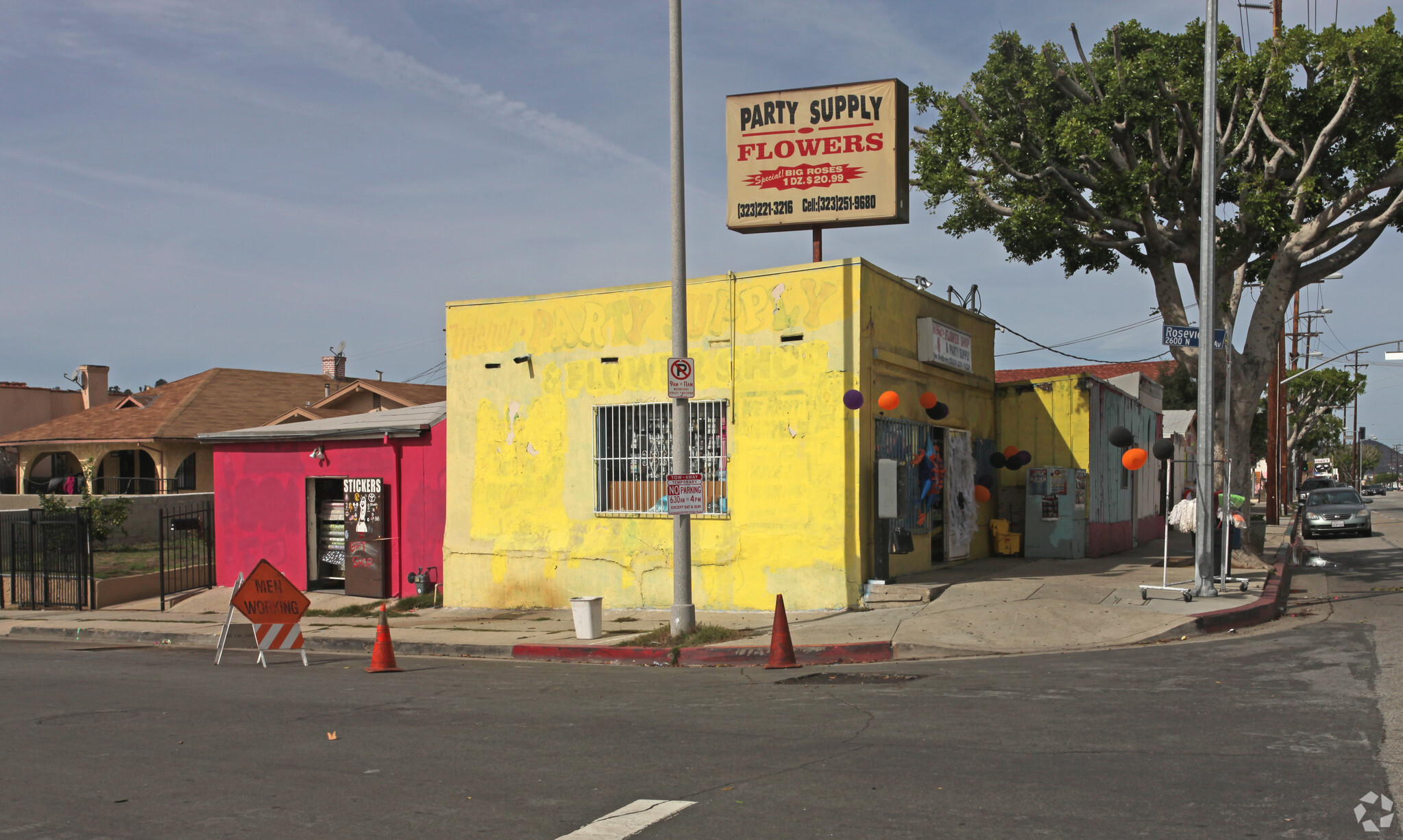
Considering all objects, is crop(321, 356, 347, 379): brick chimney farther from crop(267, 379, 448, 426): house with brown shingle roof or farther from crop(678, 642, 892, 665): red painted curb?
crop(678, 642, 892, 665): red painted curb

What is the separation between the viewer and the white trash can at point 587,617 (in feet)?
45.3

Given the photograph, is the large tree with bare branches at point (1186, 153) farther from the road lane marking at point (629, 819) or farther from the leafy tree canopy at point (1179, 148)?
the road lane marking at point (629, 819)

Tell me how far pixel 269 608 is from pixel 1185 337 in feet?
42.5

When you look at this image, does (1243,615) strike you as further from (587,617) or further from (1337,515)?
(1337,515)

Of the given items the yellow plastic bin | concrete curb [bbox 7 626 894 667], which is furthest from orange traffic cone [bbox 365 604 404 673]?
the yellow plastic bin

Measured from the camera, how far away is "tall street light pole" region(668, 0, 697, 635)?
13016 millimetres

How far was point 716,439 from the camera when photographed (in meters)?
16.2

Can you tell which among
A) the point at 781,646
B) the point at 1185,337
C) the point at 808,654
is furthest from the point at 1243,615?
the point at 781,646

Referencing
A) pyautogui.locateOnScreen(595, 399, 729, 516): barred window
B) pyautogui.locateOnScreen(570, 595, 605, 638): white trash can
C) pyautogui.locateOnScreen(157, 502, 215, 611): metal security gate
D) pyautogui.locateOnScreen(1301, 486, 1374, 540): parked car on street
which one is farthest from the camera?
pyautogui.locateOnScreen(1301, 486, 1374, 540): parked car on street

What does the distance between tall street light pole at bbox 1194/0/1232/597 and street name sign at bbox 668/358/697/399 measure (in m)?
7.02

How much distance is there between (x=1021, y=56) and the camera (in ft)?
66.0

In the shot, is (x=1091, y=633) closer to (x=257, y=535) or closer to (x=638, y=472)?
(x=638, y=472)

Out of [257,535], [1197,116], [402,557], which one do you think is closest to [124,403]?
[257,535]

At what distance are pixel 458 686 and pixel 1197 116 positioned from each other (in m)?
15.9
